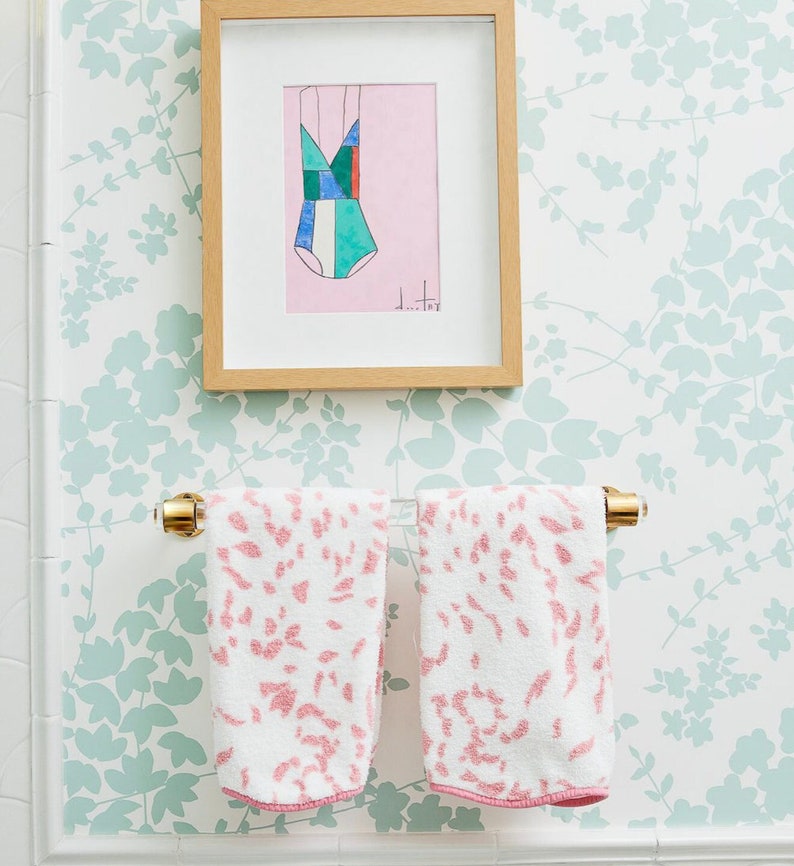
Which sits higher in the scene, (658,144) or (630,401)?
(658,144)

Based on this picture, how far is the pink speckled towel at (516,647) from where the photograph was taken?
29.4 inches

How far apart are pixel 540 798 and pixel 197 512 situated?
420mm

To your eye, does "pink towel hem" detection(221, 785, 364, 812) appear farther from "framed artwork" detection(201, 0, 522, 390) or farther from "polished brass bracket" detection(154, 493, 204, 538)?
"framed artwork" detection(201, 0, 522, 390)

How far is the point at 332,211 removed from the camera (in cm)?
86

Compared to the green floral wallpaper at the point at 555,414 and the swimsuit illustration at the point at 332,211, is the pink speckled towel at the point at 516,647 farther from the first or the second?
the swimsuit illustration at the point at 332,211

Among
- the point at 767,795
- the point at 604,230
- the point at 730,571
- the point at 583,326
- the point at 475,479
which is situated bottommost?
the point at 767,795

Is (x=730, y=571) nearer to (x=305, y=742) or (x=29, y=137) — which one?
(x=305, y=742)

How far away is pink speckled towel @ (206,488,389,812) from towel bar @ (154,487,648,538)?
0.03 metres

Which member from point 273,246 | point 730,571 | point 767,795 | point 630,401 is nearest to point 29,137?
point 273,246

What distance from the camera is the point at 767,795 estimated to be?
34.2 inches

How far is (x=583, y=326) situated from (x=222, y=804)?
0.64 meters

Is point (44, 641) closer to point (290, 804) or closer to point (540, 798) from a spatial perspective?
point (290, 804)
